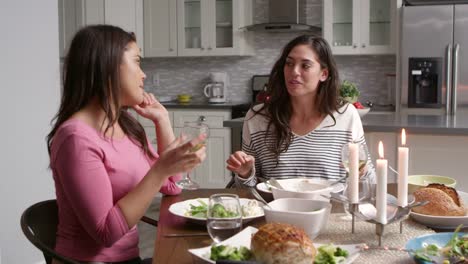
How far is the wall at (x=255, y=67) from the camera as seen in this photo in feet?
17.8

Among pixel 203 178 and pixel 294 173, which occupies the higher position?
pixel 294 173

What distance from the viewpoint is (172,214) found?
162 cm

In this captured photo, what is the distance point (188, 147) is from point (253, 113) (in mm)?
1051

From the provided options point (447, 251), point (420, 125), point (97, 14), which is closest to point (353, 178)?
point (447, 251)

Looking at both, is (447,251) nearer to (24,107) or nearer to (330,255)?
(330,255)

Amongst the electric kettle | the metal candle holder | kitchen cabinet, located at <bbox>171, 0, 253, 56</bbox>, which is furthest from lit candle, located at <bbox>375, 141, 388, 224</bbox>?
the electric kettle

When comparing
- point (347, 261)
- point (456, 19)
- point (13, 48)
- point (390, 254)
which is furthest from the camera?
point (456, 19)

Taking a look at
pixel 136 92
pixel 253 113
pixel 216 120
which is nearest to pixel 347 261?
pixel 136 92

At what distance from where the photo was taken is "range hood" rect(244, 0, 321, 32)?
5273 millimetres

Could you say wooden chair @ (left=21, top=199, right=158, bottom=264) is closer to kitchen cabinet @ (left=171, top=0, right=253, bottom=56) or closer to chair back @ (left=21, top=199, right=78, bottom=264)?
chair back @ (left=21, top=199, right=78, bottom=264)

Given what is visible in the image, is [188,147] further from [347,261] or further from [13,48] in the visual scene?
[13,48]

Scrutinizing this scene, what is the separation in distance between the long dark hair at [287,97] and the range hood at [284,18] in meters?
2.93

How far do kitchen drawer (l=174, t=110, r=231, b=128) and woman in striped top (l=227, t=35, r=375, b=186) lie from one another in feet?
9.18

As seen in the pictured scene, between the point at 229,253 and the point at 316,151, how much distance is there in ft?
3.88
